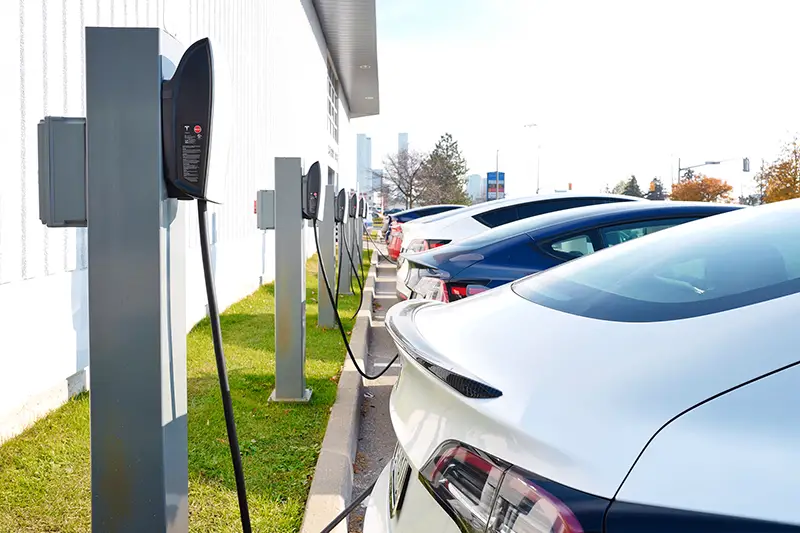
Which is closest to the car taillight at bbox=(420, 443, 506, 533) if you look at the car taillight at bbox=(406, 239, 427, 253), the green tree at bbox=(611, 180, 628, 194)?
the car taillight at bbox=(406, 239, 427, 253)

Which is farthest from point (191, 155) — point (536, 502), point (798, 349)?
point (798, 349)

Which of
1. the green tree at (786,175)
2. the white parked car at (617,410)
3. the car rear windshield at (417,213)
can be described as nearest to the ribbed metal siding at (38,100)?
the white parked car at (617,410)

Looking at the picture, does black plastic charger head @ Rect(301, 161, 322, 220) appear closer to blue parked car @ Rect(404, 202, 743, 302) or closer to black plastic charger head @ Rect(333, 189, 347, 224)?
blue parked car @ Rect(404, 202, 743, 302)

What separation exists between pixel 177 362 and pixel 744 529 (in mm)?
1697

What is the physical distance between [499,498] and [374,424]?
388cm

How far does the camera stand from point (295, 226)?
4926 mm

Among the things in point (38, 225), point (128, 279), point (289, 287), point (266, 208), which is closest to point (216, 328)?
point (128, 279)

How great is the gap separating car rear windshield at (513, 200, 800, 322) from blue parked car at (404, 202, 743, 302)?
176cm

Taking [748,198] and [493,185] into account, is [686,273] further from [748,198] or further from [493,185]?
[748,198]

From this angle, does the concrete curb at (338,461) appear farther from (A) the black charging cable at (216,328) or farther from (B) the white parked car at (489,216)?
(B) the white parked car at (489,216)

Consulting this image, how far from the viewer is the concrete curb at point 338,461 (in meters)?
3.09

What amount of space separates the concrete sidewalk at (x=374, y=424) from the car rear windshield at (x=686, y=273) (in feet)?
6.51

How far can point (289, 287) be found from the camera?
5.00 metres

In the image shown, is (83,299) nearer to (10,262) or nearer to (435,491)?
(10,262)
